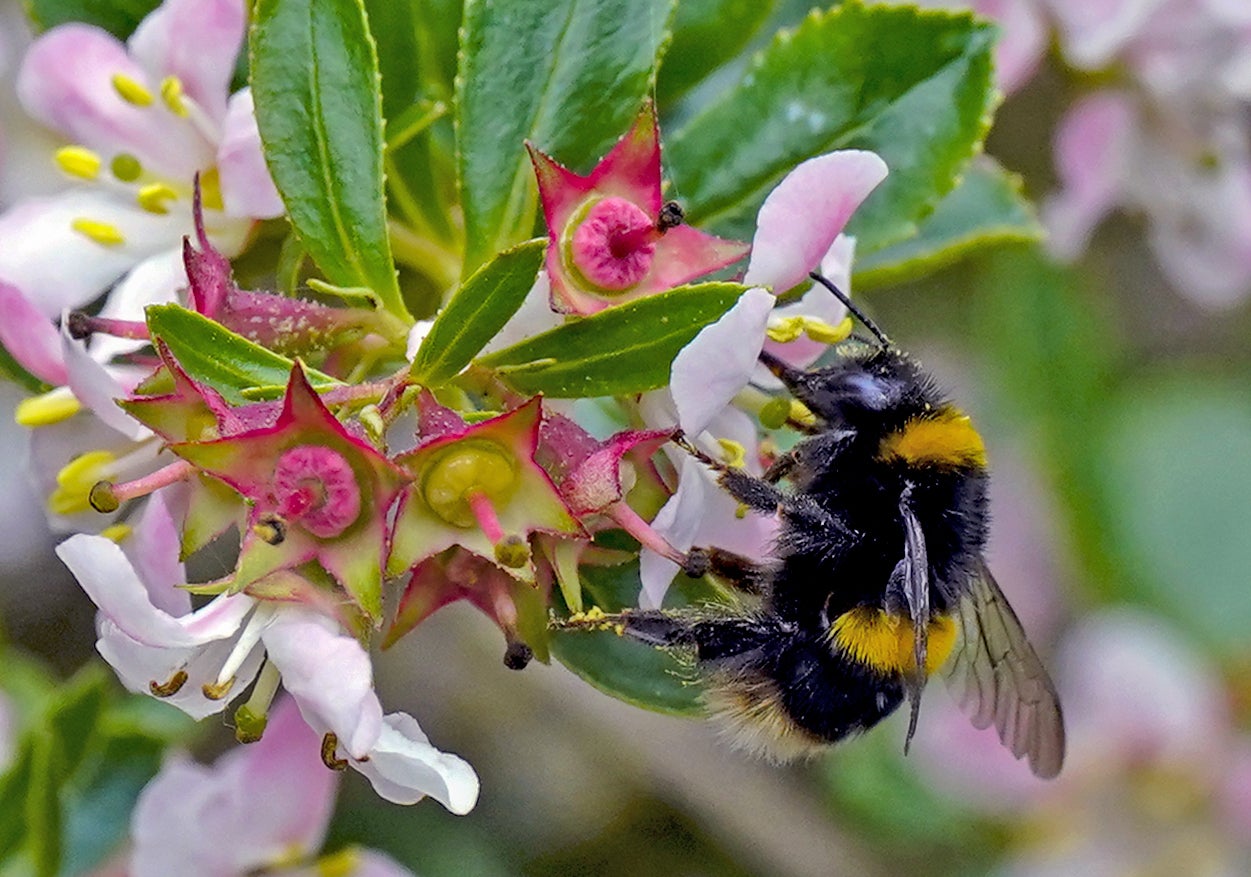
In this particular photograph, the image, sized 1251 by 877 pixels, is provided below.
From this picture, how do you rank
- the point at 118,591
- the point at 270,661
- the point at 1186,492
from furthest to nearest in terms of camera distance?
1. the point at 1186,492
2. the point at 270,661
3. the point at 118,591

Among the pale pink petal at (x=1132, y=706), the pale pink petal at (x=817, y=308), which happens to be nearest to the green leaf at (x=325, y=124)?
the pale pink petal at (x=817, y=308)

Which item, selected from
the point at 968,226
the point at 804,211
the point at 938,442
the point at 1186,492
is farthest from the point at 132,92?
the point at 1186,492

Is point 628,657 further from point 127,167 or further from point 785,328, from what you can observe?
point 127,167

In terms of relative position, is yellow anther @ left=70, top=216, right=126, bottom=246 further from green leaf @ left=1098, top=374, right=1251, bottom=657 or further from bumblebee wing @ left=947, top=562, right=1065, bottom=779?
green leaf @ left=1098, top=374, right=1251, bottom=657

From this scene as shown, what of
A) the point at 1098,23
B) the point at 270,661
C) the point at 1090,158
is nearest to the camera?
the point at 270,661

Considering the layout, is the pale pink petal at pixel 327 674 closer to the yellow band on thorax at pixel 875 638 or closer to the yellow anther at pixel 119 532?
the yellow anther at pixel 119 532

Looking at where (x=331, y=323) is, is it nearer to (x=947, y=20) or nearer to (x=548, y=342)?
(x=548, y=342)

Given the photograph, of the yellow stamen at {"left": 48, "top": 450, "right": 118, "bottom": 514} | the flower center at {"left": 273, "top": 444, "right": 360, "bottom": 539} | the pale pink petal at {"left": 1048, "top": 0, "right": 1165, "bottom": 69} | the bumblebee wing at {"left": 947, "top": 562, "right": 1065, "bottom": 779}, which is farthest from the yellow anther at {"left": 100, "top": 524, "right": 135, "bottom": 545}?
the pale pink petal at {"left": 1048, "top": 0, "right": 1165, "bottom": 69}

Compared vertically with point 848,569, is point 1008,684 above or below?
below
